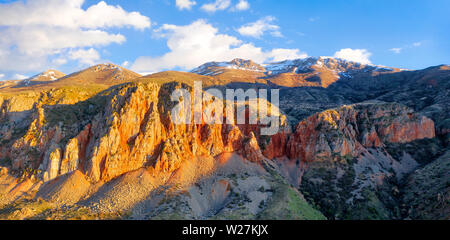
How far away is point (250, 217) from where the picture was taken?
37.8 meters

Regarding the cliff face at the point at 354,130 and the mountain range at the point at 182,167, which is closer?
the mountain range at the point at 182,167

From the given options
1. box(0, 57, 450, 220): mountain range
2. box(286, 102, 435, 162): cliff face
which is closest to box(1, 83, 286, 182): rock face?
box(0, 57, 450, 220): mountain range

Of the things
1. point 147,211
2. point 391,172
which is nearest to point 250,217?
point 147,211

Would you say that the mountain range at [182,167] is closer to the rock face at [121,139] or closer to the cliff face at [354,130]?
the rock face at [121,139]

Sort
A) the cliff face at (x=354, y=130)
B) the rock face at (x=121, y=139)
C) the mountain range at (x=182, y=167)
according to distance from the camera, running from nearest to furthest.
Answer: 1. the mountain range at (x=182, y=167)
2. the rock face at (x=121, y=139)
3. the cliff face at (x=354, y=130)

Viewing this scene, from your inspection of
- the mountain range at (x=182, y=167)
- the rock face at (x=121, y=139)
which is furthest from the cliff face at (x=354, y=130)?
the rock face at (x=121, y=139)

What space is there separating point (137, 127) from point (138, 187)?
12.6 m

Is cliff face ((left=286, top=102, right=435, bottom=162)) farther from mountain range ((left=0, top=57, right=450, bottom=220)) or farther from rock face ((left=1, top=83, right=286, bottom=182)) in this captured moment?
rock face ((left=1, top=83, right=286, bottom=182))

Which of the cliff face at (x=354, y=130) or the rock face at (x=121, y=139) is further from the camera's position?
the cliff face at (x=354, y=130)

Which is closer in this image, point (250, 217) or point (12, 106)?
point (250, 217)

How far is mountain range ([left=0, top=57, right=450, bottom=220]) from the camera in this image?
133ft

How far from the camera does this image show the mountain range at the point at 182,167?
40.5 meters

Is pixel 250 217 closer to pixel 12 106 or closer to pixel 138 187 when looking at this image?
pixel 138 187

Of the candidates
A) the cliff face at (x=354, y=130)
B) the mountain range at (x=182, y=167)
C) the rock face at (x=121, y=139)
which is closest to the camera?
the mountain range at (x=182, y=167)
